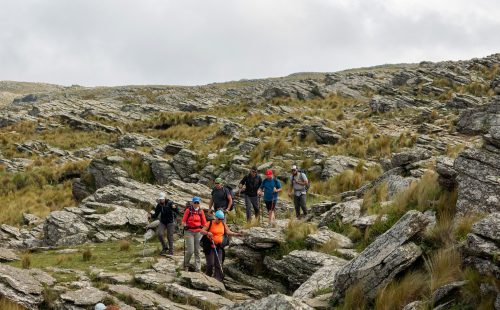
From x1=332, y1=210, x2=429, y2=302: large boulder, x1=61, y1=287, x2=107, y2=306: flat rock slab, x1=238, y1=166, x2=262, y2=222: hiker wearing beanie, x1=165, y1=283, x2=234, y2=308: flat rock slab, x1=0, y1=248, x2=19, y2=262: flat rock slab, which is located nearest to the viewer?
x1=332, y1=210, x2=429, y2=302: large boulder

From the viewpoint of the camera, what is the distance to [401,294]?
817 centimetres

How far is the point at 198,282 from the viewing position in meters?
13.2

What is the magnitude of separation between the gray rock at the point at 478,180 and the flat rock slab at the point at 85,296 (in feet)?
30.0

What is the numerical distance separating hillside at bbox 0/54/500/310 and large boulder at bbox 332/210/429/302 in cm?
3

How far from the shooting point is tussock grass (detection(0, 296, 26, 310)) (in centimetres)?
1106

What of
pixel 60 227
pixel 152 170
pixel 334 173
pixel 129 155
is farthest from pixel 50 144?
pixel 334 173

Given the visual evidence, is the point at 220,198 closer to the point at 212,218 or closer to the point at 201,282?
the point at 212,218

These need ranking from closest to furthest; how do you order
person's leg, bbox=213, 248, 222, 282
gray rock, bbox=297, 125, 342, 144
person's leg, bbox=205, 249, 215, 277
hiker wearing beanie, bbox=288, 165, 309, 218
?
person's leg, bbox=213, 248, 222, 282 → person's leg, bbox=205, 249, 215, 277 → hiker wearing beanie, bbox=288, 165, 309, 218 → gray rock, bbox=297, 125, 342, 144

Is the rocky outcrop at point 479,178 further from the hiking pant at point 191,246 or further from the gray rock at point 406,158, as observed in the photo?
the gray rock at point 406,158

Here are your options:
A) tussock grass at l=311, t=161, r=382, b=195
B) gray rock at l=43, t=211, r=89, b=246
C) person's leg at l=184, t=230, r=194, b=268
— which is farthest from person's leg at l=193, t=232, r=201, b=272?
tussock grass at l=311, t=161, r=382, b=195

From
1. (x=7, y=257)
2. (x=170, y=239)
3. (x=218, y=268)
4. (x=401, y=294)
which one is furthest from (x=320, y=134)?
(x=401, y=294)

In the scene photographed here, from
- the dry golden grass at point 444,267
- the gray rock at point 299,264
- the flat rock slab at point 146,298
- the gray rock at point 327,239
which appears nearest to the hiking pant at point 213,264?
the gray rock at point 299,264

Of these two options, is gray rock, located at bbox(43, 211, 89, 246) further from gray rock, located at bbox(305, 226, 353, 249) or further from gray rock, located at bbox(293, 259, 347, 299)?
gray rock, located at bbox(293, 259, 347, 299)

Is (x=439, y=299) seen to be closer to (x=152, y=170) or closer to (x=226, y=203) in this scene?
(x=226, y=203)
